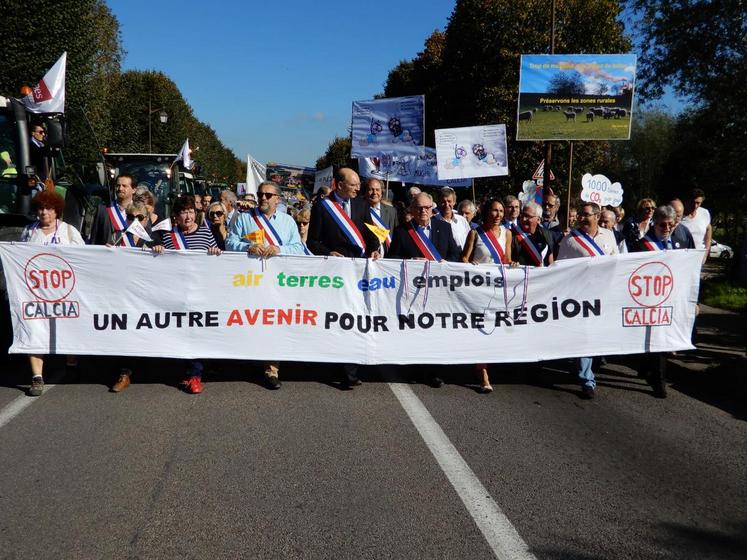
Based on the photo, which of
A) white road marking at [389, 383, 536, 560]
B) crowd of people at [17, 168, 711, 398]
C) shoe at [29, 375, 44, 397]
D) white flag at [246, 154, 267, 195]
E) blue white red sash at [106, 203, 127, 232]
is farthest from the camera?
white flag at [246, 154, 267, 195]

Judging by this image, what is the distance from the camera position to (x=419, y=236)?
23.6ft

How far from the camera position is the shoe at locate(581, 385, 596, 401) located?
265 inches

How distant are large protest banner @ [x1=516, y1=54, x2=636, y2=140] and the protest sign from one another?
105 cm

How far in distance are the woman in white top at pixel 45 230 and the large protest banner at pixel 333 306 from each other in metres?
0.14

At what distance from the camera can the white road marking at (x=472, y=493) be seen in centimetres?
359

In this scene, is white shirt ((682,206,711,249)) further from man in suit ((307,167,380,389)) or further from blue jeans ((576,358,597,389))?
man in suit ((307,167,380,389))

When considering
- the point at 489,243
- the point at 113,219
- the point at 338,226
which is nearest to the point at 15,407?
the point at 113,219

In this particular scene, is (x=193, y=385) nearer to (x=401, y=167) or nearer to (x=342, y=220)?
(x=342, y=220)

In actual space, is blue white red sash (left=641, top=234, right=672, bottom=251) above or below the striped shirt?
above

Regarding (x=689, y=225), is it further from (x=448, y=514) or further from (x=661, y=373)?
(x=448, y=514)

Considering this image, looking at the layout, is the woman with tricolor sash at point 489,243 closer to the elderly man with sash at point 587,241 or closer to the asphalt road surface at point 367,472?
the elderly man with sash at point 587,241

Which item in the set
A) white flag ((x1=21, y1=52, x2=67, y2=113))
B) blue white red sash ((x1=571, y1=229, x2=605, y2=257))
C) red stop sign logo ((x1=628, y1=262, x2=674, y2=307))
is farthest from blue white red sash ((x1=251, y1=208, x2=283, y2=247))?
red stop sign logo ((x1=628, y1=262, x2=674, y2=307))

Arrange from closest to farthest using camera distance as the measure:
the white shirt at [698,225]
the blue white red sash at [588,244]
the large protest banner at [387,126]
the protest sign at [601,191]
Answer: the blue white red sash at [588,244] → the white shirt at [698,225] → the large protest banner at [387,126] → the protest sign at [601,191]

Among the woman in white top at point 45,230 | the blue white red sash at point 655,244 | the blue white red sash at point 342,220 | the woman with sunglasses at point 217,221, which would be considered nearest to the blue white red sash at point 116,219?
the woman in white top at point 45,230
